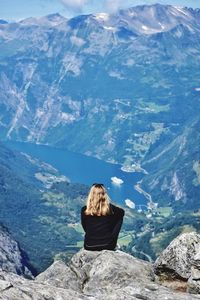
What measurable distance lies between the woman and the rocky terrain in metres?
0.88

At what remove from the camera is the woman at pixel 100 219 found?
34.4m

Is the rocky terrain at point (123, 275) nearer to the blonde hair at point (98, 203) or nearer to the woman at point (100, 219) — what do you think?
the woman at point (100, 219)

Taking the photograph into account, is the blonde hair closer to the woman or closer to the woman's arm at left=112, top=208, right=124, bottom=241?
the woman

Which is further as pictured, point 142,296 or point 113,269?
point 113,269

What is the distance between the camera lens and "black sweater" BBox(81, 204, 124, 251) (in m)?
35.6

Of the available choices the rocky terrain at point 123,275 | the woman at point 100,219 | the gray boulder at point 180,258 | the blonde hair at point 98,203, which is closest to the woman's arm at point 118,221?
the woman at point 100,219

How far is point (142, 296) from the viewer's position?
2825cm

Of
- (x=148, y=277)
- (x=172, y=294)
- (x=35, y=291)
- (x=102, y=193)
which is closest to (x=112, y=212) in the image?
(x=102, y=193)

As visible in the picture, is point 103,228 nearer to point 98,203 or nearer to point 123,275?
point 98,203

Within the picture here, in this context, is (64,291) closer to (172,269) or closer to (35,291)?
(35,291)

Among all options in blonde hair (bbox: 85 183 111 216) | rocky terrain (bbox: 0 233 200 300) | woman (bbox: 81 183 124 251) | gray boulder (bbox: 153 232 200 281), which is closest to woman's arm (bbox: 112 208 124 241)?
woman (bbox: 81 183 124 251)

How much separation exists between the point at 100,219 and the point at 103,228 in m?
0.78

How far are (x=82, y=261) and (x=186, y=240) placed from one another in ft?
25.7

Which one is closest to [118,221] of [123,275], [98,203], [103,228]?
[103,228]
